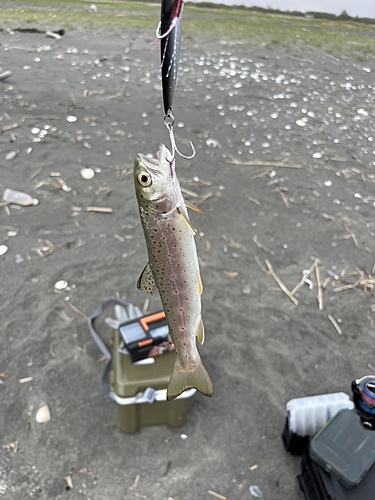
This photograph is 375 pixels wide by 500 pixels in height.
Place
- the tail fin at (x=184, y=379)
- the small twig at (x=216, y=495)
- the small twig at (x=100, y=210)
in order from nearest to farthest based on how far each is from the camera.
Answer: the tail fin at (x=184, y=379) < the small twig at (x=216, y=495) < the small twig at (x=100, y=210)

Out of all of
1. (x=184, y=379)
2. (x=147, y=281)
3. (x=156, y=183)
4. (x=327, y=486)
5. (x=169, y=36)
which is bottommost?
(x=327, y=486)

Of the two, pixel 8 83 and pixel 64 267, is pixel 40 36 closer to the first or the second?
pixel 8 83

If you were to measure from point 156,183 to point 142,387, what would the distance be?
5.13 feet

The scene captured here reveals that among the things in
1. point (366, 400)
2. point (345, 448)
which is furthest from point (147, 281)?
point (345, 448)

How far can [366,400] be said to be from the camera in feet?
7.64

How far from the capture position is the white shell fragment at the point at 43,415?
115 inches

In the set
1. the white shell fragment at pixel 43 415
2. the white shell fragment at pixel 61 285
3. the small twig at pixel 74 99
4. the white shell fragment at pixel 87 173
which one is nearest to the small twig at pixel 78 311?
the white shell fragment at pixel 61 285

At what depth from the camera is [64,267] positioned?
3936mm

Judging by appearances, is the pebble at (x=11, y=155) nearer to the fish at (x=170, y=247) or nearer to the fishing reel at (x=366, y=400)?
the fish at (x=170, y=247)

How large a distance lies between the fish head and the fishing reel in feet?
5.42

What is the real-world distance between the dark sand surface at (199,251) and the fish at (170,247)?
1491 millimetres

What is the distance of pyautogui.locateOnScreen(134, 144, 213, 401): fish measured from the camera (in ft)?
4.61

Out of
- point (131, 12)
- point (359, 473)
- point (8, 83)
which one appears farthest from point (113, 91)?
point (359, 473)

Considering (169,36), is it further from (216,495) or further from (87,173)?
(87,173)
